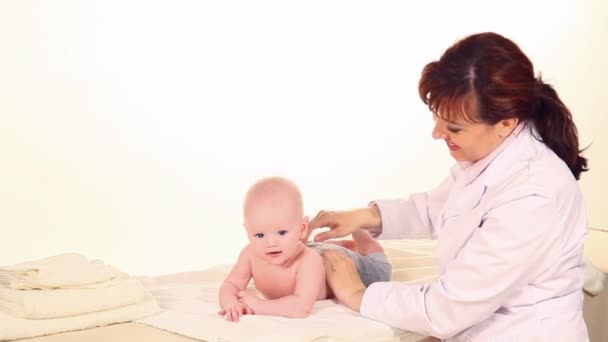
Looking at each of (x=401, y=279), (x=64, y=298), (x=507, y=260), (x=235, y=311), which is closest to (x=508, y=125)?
(x=507, y=260)

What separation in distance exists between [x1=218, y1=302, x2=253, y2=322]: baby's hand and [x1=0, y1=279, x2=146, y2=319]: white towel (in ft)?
0.84

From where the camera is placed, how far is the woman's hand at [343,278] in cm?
241

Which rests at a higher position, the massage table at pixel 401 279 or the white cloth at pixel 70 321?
the white cloth at pixel 70 321

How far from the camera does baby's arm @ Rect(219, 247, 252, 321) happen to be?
2.31 metres

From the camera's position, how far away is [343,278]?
2.47m

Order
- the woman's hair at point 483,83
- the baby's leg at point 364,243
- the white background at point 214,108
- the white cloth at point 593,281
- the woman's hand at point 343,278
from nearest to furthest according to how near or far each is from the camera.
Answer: the woman's hair at point 483,83
the woman's hand at point 343,278
the baby's leg at point 364,243
the white cloth at point 593,281
the white background at point 214,108

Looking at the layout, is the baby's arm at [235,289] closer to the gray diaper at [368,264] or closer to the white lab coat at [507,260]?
the gray diaper at [368,264]

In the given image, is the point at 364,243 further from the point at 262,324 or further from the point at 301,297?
the point at 262,324

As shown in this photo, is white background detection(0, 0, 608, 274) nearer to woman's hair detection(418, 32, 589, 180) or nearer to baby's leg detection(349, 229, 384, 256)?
baby's leg detection(349, 229, 384, 256)

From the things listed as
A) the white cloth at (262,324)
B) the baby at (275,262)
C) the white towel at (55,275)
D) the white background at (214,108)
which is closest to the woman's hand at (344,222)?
the baby at (275,262)

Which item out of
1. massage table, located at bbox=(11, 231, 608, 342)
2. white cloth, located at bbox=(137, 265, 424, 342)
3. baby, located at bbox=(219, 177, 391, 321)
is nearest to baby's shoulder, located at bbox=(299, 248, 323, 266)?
baby, located at bbox=(219, 177, 391, 321)

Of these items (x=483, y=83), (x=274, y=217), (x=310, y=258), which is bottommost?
(x=310, y=258)

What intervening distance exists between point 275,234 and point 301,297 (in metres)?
0.19

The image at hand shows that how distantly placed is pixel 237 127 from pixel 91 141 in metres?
0.89
